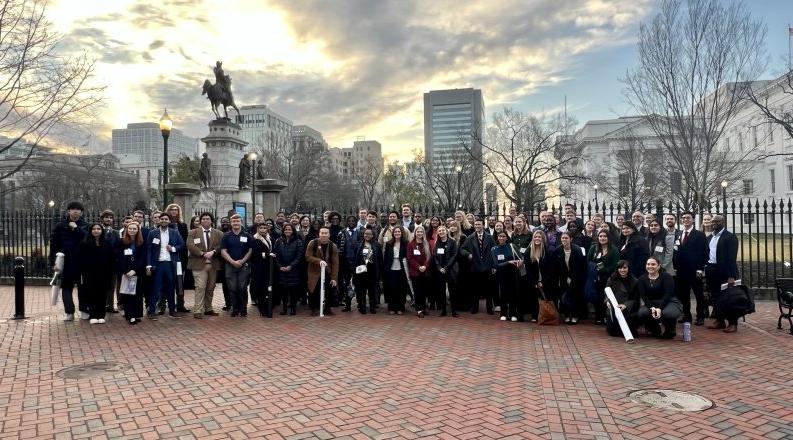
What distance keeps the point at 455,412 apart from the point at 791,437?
9.39 feet

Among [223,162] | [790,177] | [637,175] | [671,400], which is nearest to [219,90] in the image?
[223,162]

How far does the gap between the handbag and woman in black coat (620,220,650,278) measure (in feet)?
5.12

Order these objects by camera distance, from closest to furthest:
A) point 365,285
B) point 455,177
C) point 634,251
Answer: point 634,251, point 365,285, point 455,177

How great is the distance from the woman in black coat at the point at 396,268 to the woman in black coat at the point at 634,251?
4.22 meters

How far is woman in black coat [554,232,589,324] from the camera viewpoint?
30.4ft

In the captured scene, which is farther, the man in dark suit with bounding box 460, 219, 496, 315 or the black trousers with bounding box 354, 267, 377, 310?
the black trousers with bounding box 354, 267, 377, 310

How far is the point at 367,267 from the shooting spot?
1035 centimetres

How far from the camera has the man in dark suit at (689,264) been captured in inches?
359

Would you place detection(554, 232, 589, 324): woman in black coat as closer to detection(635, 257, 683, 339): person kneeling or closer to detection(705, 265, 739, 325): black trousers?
detection(635, 257, 683, 339): person kneeling

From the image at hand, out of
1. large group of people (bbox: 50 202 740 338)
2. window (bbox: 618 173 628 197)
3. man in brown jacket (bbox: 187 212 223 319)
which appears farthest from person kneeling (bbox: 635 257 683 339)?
window (bbox: 618 173 628 197)

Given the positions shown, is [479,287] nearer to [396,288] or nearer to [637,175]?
[396,288]

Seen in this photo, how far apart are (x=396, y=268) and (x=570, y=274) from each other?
3410 mm

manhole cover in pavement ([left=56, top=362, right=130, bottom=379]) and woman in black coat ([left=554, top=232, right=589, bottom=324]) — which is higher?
woman in black coat ([left=554, top=232, right=589, bottom=324])

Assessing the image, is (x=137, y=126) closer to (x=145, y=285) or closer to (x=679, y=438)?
(x=145, y=285)
